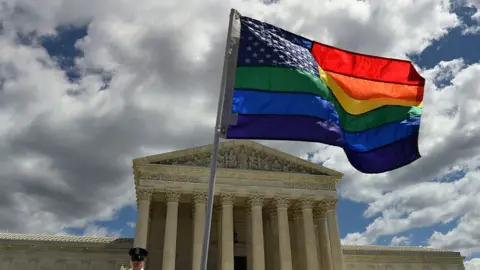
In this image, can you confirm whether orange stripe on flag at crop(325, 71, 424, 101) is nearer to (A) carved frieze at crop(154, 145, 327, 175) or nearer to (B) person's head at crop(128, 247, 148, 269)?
(B) person's head at crop(128, 247, 148, 269)

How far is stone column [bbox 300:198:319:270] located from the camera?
119ft

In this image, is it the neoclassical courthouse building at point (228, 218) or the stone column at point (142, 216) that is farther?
the neoclassical courthouse building at point (228, 218)

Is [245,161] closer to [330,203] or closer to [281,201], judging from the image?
[281,201]

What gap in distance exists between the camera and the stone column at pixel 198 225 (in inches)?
1320

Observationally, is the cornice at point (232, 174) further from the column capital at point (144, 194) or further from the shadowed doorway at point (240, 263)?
the shadowed doorway at point (240, 263)

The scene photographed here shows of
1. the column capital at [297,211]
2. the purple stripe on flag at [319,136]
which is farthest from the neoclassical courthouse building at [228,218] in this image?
the purple stripe on flag at [319,136]

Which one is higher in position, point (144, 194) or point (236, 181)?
point (236, 181)

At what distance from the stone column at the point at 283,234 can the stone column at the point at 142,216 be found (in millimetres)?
10828

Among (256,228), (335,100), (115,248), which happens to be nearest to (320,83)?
(335,100)

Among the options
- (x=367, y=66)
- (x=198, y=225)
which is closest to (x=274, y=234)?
(x=198, y=225)

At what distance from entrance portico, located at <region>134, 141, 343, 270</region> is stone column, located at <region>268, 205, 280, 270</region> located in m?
0.09

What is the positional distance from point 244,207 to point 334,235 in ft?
28.8

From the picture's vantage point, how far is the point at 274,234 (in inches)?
1593

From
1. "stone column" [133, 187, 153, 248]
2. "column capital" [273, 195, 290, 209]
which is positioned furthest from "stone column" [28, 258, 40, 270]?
"column capital" [273, 195, 290, 209]
